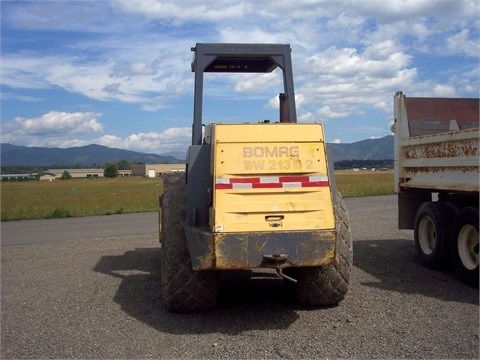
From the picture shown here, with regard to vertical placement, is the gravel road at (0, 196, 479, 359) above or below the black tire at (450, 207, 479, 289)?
below

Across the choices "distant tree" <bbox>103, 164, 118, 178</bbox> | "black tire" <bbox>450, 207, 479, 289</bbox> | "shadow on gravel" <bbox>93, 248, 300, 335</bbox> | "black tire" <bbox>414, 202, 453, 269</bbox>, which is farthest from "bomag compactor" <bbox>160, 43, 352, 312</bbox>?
"distant tree" <bbox>103, 164, 118, 178</bbox>

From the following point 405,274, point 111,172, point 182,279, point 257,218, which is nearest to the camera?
point 257,218

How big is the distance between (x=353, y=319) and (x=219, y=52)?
3318 mm

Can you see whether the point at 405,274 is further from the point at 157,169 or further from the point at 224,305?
the point at 157,169

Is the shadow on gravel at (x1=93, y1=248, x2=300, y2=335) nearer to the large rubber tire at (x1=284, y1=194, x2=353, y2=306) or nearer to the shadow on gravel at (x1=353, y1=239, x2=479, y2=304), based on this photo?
the large rubber tire at (x1=284, y1=194, x2=353, y2=306)

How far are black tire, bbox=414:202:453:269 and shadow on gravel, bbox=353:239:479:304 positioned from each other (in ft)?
0.52

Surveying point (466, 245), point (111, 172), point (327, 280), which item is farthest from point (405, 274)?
point (111, 172)

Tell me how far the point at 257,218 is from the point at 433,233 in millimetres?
4318

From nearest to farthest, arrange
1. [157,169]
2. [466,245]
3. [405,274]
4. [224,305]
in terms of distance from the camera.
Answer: [224,305], [466,245], [405,274], [157,169]

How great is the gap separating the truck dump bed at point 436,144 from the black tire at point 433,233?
0.35 meters

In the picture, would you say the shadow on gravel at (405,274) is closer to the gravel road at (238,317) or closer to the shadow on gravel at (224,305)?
the gravel road at (238,317)

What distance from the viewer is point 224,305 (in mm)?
6117

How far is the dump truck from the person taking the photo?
22.8ft

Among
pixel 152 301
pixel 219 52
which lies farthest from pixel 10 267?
pixel 219 52
